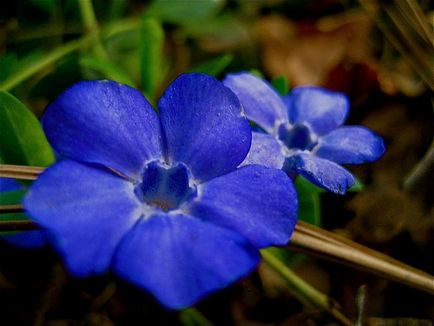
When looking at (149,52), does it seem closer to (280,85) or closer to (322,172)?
(280,85)

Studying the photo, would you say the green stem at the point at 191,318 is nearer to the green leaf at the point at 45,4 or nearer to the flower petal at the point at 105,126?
the flower petal at the point at 105,126

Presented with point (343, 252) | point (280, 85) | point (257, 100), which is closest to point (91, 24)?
point (280, 85)

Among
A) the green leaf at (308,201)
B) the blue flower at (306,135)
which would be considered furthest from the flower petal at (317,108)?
the green leaf at (308,201)

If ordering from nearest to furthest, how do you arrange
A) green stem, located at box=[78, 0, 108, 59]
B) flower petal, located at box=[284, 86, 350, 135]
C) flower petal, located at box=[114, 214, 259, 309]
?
flower petal, located at box=[114, 214, 259, 309] < flower petal, located at box=[284, 86, 350, 135] < green stem, located at box=[78, 0, 108, 59]

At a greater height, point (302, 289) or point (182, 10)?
point (182, 10)

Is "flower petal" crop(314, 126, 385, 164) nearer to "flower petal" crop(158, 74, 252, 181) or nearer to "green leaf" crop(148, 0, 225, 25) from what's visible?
"flower petal" crop(158, 74, 252, 181)

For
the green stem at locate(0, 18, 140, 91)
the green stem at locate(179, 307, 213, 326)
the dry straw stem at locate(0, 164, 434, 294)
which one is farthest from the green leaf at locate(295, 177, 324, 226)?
the green stem at locate(0, 18, 140, 91)
